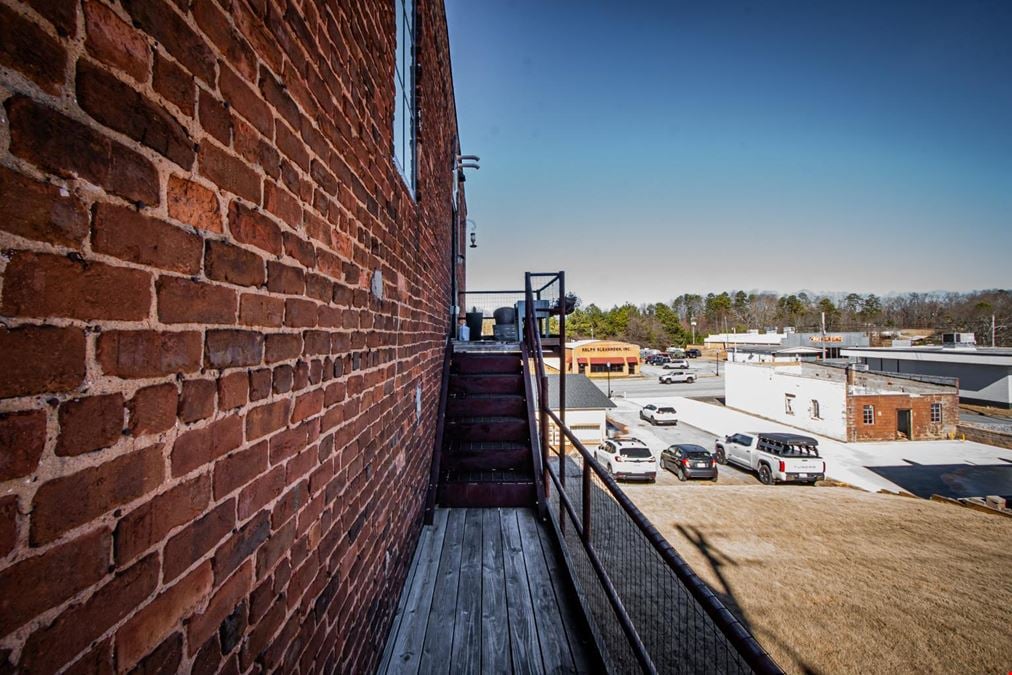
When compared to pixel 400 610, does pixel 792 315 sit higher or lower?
higher

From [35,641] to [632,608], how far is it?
7710 millimetres

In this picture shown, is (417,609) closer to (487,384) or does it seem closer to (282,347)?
(282,347)

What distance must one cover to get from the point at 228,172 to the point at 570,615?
3047 mm

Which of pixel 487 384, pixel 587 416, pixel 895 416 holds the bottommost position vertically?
pixel 895 416

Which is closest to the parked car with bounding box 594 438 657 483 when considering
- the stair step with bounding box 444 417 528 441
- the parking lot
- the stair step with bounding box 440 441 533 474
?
the stair step with bounding box 444 417 528 441

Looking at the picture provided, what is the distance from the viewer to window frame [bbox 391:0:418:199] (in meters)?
2.78

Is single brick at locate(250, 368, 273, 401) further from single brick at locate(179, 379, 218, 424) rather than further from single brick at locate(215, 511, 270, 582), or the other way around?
single brick at locate(215, 511, 270, 582)

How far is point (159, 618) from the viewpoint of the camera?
2.39 ft

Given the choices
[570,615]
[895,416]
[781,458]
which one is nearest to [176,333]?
[570,615]

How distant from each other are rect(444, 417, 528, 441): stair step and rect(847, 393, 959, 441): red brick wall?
22.1 m

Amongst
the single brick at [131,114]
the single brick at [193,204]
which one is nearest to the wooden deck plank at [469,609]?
the single brick at [193,204]

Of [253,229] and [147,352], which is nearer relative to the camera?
[147,352]

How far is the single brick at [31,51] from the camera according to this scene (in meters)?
0.49

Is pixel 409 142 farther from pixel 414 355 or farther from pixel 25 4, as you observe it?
pixel 25 4
